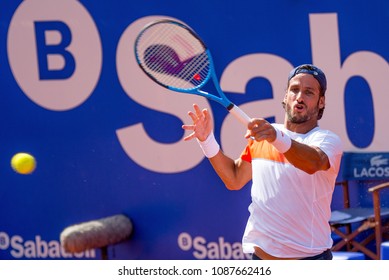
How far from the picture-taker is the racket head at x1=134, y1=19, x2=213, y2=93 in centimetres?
411

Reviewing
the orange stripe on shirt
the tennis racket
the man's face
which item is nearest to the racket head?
the tennis racket

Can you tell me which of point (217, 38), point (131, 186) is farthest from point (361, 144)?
point (131, 186)

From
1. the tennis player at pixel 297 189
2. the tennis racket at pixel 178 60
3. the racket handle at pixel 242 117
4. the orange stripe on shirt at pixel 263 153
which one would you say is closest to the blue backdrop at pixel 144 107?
the tennis racket at pixel 178 60

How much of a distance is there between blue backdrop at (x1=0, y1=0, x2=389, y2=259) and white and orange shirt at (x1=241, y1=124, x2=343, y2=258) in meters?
2.46

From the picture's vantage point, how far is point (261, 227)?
11.8 feet

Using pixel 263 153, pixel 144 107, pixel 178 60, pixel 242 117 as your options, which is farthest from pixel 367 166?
pixel 242 117

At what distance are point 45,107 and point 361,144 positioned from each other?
7.35 feet

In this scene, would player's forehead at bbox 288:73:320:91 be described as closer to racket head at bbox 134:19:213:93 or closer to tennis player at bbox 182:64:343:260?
tennis player at bbox 182:64:343:260

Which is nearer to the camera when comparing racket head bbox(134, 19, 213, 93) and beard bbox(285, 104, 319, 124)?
beard bbox(285, 104, 319, 124)

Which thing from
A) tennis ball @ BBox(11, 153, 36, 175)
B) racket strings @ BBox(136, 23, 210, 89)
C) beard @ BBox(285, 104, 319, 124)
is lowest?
tennis ball @ BBox(11, 153, 36, 175)

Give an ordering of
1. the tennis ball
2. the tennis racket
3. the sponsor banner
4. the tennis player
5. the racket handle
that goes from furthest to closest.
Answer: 1. the tennis ball
2. the sponsor banner
3. the tennis racket
4. the tennis player
5. the racket handle
